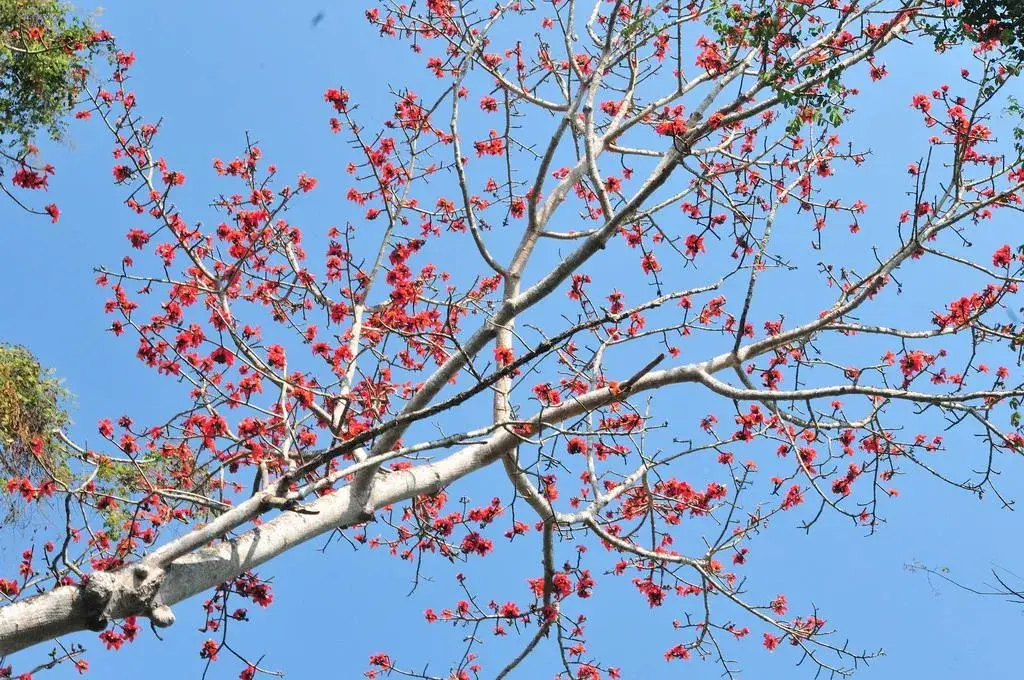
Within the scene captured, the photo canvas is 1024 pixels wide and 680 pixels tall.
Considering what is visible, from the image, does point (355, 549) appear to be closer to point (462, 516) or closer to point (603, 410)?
point (462, 516)

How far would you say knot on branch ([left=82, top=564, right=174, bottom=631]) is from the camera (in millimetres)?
3980

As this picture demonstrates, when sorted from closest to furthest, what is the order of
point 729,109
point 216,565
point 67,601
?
point 67,601
point 216,565
point 729,109

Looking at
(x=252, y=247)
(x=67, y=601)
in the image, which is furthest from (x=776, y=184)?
(x=67, y=601)

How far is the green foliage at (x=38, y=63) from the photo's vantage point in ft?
34.1

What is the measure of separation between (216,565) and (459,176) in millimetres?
2755

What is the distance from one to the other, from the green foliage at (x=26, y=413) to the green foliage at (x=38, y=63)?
2598 millimetres

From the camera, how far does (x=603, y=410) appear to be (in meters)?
6.50

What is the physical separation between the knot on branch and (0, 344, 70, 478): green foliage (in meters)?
5.05

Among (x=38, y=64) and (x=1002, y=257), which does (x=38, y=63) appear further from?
(x=1002, y=257)

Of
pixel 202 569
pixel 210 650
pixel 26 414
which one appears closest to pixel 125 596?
pixel 202 569

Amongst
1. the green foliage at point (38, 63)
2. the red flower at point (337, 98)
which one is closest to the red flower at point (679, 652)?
the red flower at point (337, 98)

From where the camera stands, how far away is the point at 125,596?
4.06 metres

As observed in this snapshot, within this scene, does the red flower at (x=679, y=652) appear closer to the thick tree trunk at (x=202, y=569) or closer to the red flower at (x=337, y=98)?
the thick tree trunk at (x=202, y=569)

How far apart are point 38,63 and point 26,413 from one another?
409cm
